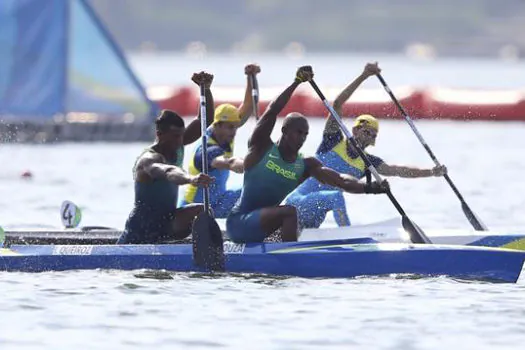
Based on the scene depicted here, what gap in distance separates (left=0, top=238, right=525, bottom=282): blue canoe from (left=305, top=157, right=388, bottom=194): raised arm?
58 centimetres

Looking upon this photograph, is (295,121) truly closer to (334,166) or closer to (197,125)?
(197,125)

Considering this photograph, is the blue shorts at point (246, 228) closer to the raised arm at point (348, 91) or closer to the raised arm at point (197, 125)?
the raised arm at point (197, 125)

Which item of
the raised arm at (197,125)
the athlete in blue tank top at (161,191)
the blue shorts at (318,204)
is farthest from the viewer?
the blue shorts at (318,204)

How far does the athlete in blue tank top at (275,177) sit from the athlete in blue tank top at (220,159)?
0.75m

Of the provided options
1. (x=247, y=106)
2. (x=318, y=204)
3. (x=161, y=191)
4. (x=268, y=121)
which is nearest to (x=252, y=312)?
(x=268, y=121)

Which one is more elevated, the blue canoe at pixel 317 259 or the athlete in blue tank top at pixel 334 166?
the athlete in blue tank top at pixel 334 166

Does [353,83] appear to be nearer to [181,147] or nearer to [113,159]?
[181,147]

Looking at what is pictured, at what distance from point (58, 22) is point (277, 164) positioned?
66.8ft

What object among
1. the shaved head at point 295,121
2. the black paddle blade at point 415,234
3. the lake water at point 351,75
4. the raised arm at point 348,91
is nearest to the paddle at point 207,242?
the shaved head at point 295,121

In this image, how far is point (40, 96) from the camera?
34906mm

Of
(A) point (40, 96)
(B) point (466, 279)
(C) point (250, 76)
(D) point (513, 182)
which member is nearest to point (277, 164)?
(B) point (466, 279)

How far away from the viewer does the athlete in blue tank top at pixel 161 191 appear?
15602mm

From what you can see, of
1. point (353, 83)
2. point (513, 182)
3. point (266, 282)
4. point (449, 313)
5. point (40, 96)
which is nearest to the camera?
point (449, 313)

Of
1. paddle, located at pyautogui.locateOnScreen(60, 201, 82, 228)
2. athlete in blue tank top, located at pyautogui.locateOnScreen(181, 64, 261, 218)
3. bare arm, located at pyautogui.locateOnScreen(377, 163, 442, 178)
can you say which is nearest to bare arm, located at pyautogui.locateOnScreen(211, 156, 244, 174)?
athlete in blue tank top, located at pyautogui.locateOnScreen(181, 64, 261, 218)
